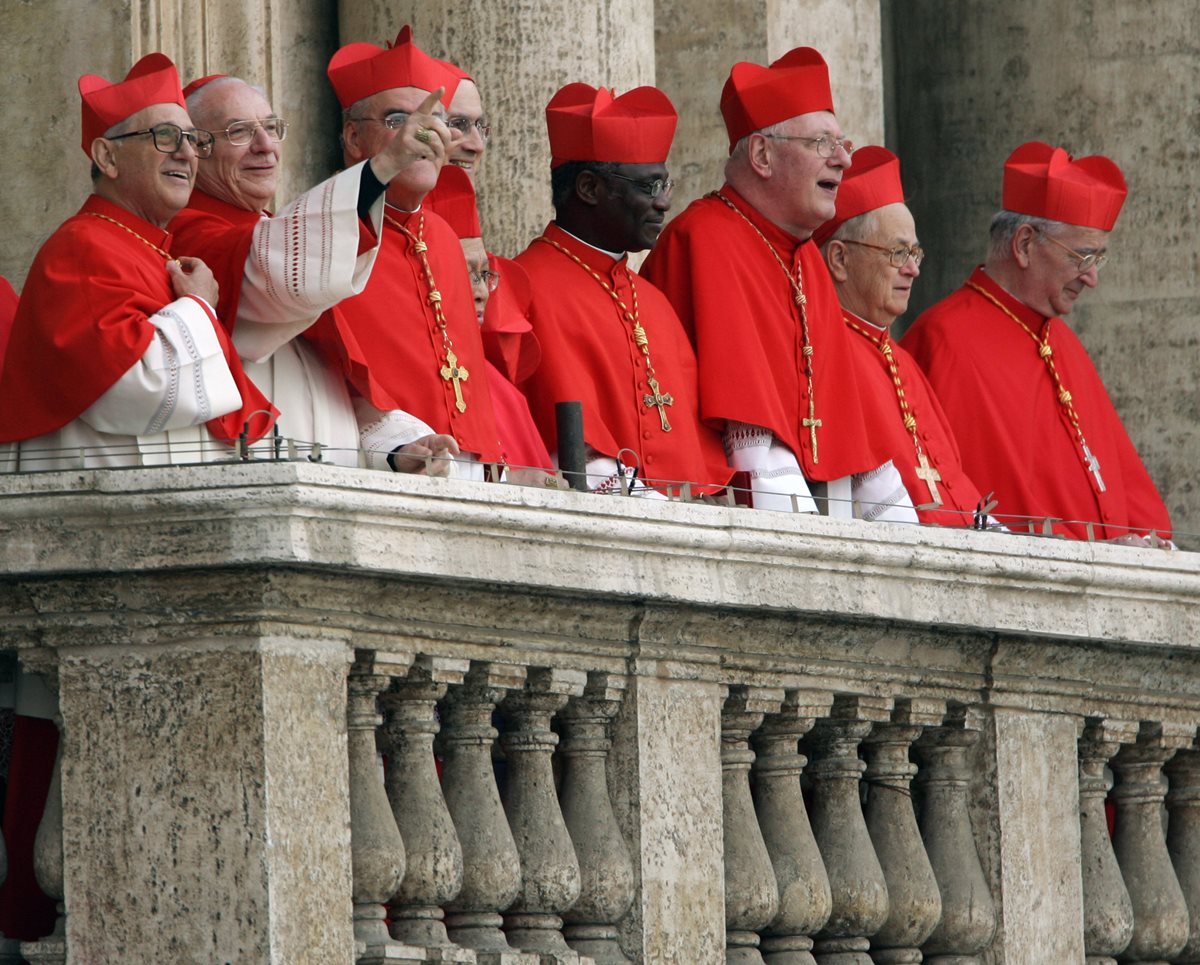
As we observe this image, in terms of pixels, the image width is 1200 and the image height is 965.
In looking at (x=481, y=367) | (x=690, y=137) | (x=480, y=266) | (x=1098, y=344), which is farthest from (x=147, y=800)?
(x=1098, y=344)

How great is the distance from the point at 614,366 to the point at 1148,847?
164 centimetres

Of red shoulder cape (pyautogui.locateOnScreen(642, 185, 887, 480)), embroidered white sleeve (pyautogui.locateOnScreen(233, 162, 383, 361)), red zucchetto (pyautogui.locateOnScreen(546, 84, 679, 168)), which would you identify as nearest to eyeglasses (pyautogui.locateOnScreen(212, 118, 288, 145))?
embroidered white sleeve (pyautogui.locateOnScreen(233, 162, 383, 361))

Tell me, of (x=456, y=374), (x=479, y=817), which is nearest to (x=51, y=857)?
(x=479, y=817)

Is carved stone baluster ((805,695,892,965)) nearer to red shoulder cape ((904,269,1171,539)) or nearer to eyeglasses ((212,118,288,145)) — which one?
eyeglasses ((212,118,288,145))

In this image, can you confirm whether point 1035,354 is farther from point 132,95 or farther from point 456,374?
point 132,95

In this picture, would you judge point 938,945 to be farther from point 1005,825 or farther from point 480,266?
point 480,266

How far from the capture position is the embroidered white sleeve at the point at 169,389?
6.23 metres

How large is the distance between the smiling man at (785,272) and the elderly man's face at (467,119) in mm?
815

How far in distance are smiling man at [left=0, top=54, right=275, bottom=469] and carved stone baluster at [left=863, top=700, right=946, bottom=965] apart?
146 centimetres

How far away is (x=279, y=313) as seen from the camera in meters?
6.64

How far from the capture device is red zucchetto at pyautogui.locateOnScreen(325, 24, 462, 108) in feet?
24.7

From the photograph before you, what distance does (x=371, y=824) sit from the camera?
579 cm

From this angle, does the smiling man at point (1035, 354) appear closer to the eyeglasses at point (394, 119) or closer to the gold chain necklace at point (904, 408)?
the gold chain necklace at point (904, 408)

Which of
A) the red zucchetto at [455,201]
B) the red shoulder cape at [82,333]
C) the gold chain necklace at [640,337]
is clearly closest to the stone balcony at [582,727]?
the red shoulder cape at [82,333]
